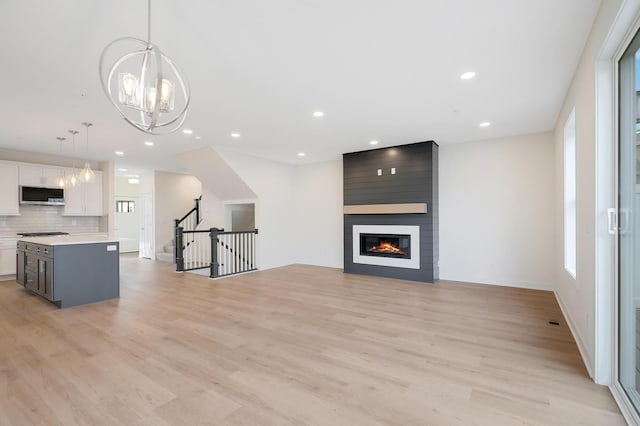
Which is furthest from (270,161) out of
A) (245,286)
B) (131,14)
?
(131,14)

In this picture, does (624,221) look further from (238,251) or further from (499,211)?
(238,251)

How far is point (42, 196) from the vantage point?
263 inches

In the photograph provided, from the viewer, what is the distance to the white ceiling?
2207mm

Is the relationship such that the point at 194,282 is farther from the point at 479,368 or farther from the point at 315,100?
the point at 479,368

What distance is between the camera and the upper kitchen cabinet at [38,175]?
6445 mm

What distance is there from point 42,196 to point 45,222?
2.36 ft

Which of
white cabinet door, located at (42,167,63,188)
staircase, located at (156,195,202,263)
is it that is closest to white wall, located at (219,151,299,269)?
staircase, located at (156,195,202,263)

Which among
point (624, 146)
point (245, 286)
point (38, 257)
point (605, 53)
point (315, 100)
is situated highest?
point (315, 100)

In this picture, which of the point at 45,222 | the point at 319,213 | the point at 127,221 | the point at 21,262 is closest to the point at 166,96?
the point at 21,262

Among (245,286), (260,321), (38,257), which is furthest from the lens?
(245,286)

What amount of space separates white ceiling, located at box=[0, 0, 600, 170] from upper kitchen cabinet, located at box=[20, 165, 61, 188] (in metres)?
1.78

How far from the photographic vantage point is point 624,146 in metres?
2.06

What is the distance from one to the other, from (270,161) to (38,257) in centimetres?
492

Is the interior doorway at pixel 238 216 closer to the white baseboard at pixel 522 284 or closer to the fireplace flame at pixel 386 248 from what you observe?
the fireplace flame at pixel 386 248
